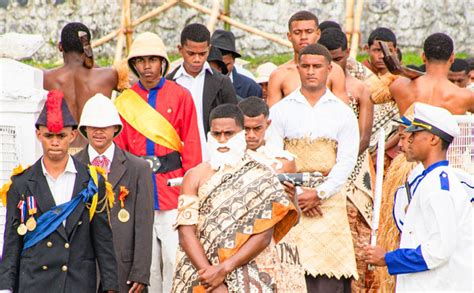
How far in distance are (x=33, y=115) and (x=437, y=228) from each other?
4003mm

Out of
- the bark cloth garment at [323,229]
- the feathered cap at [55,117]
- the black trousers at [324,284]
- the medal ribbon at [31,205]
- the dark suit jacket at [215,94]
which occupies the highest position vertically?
the feathered cap at [55,117]

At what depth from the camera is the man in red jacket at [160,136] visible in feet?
39.0

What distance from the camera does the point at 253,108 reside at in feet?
35.9

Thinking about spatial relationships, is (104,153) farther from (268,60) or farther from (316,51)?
(268,60)

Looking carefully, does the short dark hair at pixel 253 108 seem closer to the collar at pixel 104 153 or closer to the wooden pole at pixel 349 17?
the collar at pixel 104 153

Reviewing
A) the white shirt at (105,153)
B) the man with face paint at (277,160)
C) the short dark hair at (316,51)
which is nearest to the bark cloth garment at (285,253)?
the man with face paint at (277,160)

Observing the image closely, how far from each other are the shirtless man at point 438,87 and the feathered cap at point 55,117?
143 inches

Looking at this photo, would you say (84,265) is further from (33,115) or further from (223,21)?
(223,21)

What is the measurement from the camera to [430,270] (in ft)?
30.1

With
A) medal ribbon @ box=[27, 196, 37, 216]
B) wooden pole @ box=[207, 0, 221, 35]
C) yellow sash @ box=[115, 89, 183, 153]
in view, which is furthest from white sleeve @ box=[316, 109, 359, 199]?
wooden pole @ box=[207, 0, 221, 35]

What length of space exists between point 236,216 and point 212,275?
0.43 m

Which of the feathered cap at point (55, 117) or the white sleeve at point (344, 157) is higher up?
the feathered cap at point (55, 117)

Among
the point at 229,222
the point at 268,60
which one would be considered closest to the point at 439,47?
the point at 229,222

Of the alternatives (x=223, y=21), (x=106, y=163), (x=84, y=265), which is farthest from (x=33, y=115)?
(x=223, y=21)
